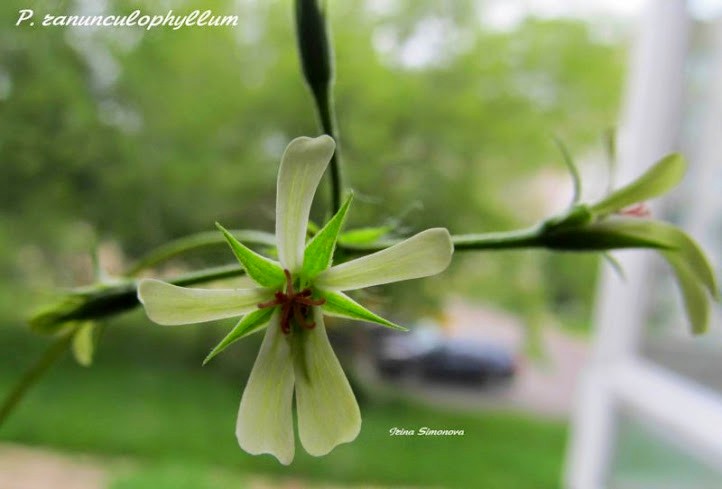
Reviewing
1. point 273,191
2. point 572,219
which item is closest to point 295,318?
point 572,219

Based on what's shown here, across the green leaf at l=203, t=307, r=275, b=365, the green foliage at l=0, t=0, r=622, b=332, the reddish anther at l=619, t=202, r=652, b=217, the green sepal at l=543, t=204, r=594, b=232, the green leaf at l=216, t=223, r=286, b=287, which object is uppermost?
the green foliage at l=0, t=0, r=622, b=332

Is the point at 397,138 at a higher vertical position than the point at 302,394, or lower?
higher

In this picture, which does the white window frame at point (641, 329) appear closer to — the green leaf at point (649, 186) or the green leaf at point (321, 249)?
the green leaf at point (649, 186)

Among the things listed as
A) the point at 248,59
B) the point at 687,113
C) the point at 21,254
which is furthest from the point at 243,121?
the point at 687,113

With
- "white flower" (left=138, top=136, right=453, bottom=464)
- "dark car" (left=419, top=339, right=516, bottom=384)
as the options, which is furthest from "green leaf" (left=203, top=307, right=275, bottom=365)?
"dark car" (left=419, top=339, right=516, bottom=384)

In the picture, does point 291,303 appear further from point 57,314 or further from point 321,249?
point 57,314

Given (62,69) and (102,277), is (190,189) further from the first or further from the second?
(102,277)

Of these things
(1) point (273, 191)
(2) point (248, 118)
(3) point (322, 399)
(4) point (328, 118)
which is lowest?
(3) point (322, 399)

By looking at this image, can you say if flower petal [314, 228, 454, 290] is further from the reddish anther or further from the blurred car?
the blurred car
